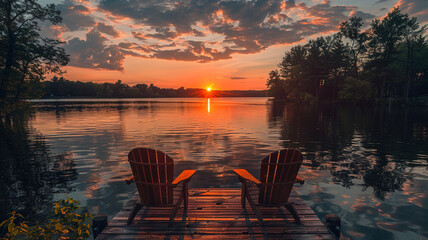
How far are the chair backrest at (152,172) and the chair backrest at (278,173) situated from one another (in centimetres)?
199

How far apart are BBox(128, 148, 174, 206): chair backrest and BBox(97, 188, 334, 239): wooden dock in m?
0.57

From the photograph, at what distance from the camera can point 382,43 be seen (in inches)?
2482

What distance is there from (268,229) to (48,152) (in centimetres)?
1524

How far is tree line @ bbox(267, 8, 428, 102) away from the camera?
60.2 m

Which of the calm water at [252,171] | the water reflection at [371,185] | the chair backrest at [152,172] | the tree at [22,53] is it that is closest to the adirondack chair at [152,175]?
the chair backrest at [152,172]

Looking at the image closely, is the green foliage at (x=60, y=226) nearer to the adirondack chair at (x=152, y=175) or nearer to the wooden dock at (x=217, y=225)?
the wooden dock at (x=217, y=225)

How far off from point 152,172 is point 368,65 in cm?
7591

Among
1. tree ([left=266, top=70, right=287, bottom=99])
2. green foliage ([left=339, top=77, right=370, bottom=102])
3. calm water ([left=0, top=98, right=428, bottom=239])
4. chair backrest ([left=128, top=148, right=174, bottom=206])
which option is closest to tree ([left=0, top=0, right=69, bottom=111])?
calm water ([left=0, top=98, right=428, bottom=239])

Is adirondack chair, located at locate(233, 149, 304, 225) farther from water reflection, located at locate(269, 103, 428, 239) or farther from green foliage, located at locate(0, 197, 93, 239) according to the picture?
green foliage, located at locate(0, 197, 93, 239)

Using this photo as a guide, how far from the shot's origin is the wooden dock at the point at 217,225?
4379 mm

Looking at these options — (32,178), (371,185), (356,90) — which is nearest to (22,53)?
(32,178)

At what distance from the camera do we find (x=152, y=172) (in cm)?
471

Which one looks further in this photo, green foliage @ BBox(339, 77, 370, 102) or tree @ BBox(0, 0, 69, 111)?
green foliage @ BBox(339, 77, 370, 102)

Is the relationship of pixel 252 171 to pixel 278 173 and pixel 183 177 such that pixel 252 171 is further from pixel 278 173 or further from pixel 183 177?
pixel 183 177
